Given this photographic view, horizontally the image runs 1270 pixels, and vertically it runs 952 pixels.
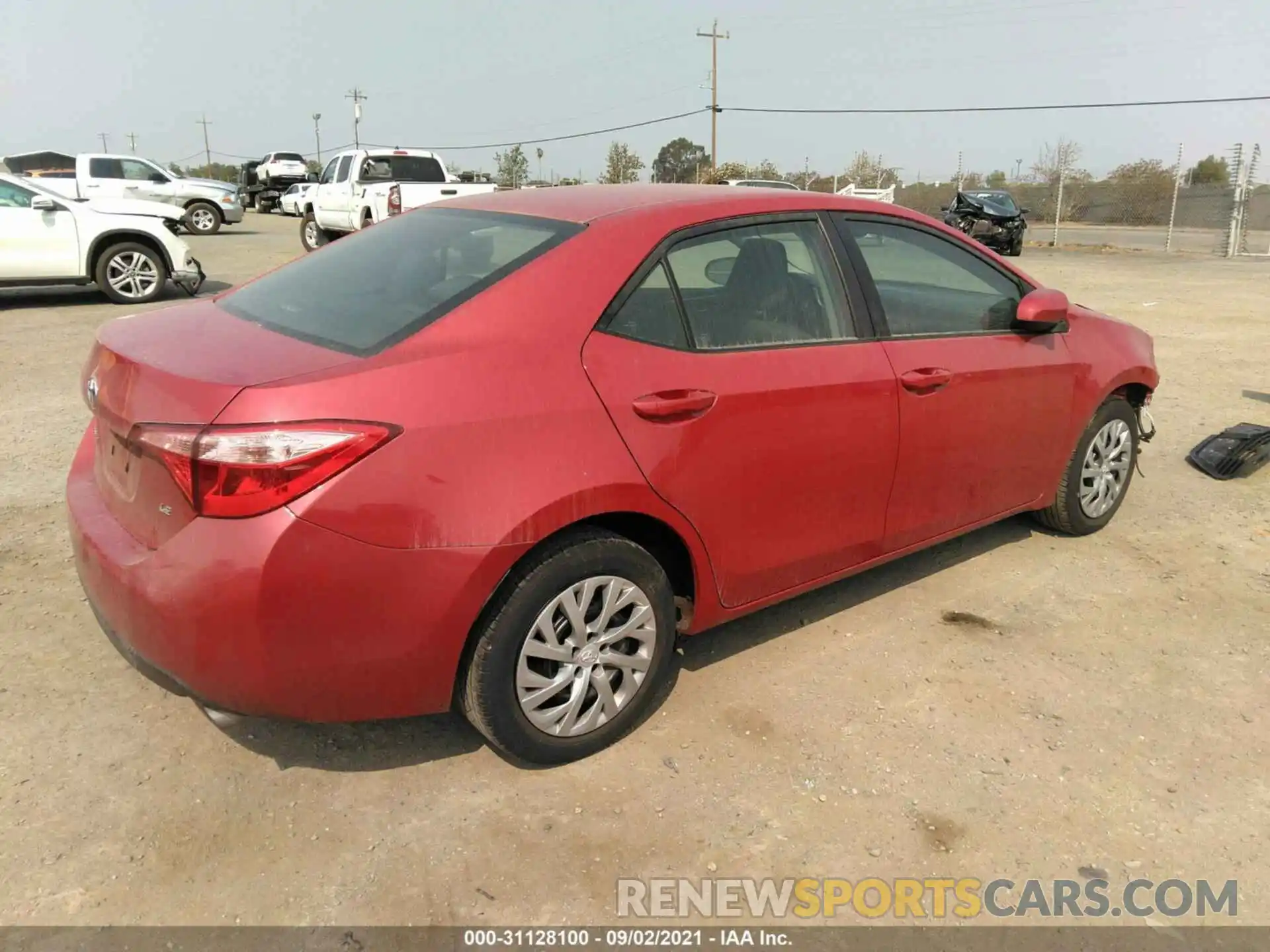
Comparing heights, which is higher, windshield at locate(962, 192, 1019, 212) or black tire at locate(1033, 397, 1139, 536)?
windshield at locate(962, 192, 1019, 212)

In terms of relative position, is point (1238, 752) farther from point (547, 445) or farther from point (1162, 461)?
point (1162, 461)

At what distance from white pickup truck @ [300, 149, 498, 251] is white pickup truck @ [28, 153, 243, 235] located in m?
2.52

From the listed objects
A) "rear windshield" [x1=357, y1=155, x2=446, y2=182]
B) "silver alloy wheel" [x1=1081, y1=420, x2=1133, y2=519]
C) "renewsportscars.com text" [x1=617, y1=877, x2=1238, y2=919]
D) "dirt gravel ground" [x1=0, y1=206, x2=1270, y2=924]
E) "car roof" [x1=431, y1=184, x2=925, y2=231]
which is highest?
"rear windshield" [x1=357, y1=155, x2=446, y2=182]

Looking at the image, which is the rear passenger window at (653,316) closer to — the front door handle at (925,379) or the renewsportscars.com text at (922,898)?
the front door handle at (925,379)

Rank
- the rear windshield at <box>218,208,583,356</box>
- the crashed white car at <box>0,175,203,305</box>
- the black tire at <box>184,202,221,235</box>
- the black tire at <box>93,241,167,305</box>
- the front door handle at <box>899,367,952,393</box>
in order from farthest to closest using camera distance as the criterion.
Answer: the black tire at <box>184,202,221,235</box>, the black tire at <box>93,241,167,305</box>, the crashed white car at <box>0,175,203,305</box>, the front door handle at <box>899,367,952,393</box>, the rear windshield at <box>218,208,583,356</box>

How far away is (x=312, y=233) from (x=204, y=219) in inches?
225

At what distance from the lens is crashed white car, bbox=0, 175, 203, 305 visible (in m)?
10.4

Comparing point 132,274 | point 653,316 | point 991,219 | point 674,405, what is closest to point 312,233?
point 132,274

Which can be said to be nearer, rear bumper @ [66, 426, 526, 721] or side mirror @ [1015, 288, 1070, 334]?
rear bumper @ [66, 426, 526, 721]

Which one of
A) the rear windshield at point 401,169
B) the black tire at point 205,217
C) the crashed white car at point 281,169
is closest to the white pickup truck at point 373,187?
the rear windshield at point 401,169

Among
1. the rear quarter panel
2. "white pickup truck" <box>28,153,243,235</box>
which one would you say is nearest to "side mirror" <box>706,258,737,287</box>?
the rear quarter panel

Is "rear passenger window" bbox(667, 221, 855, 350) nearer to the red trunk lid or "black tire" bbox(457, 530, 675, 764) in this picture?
"black tire" bbox(457, 530, 675, 764)

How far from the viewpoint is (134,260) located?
11.1 metres

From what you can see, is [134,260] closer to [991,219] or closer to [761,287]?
[761,287]
